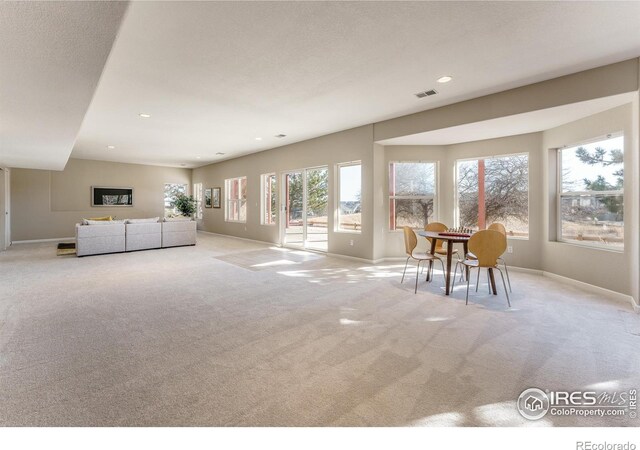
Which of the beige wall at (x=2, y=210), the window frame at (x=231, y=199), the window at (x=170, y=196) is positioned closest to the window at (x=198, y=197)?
the window at (x=170, y=196)

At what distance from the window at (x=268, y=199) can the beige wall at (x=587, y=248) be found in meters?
6.27

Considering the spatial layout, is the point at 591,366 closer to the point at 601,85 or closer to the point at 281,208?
the point at 601,85

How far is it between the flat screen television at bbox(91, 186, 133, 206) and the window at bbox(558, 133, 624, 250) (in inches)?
495

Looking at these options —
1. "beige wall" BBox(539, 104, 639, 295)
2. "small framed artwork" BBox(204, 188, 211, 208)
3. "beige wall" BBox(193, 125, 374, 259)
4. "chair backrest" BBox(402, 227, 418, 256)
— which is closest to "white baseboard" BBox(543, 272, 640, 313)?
"beige wall" BBox(539, 104, 639, 295)

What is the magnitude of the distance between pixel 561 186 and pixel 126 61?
6.26 m

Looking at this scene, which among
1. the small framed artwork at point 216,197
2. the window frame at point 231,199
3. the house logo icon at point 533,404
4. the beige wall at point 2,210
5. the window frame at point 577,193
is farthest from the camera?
the small framed artwork at point 216,197

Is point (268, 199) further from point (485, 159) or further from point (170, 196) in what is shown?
point (485, 159)

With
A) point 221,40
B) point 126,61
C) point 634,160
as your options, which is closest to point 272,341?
point 221,40

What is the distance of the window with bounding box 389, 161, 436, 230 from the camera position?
6184 millimetres

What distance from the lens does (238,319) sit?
296 centimetres

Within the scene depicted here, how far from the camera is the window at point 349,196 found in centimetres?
631

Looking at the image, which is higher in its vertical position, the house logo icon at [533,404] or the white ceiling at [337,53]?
the white ceiling at [337,53]

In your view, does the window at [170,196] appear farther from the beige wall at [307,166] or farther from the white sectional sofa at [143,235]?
the white sectional sofa at [143,235]

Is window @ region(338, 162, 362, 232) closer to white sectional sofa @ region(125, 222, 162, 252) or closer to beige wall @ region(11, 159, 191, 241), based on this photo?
white sectional sofa @ region(125, 222, 162, 252)
